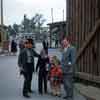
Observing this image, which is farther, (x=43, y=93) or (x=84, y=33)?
(x=84, y=33)

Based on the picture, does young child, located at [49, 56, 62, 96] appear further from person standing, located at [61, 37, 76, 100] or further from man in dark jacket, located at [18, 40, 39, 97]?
person standing, located at [61, 37, 76, 100]

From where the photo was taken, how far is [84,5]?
48.5ft

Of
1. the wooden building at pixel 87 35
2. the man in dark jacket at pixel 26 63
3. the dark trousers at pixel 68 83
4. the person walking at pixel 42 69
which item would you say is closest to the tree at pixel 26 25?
the wooden building at pixel 87 35

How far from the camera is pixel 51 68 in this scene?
12438 millimetres

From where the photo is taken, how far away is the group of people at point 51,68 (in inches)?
433

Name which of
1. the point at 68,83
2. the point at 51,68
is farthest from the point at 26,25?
the point at 68,83

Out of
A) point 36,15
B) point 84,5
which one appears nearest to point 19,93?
point 84,5

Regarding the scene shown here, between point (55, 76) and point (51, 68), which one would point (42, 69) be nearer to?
point (51, 68)

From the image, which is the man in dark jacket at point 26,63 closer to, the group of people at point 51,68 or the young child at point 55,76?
the group of people at point 51,68

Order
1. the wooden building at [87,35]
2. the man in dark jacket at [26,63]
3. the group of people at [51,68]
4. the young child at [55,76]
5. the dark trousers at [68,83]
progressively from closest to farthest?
the group of people at [51,68], the dark trousers at [68,83], the young child at [55,76], the man in dark jacket at [26,63], the wooden building at [87,35]

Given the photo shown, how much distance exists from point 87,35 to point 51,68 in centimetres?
264

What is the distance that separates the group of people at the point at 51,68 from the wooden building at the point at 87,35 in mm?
1773

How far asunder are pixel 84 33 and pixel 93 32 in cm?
122

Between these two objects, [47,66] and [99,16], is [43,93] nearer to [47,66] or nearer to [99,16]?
[47,66]
